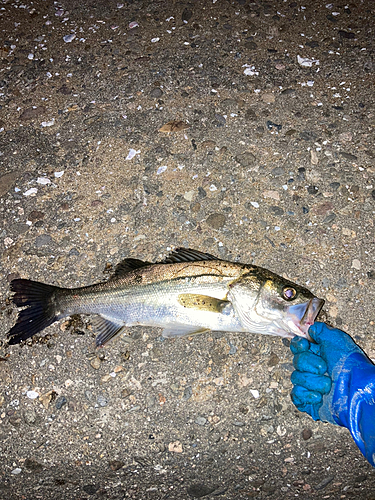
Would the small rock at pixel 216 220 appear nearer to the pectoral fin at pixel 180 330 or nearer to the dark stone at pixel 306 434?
the pectoral fin at pixel 180 330

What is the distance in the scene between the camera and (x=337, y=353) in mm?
3336

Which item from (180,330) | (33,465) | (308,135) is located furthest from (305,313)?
(33,465)

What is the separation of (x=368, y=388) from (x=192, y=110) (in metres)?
3.27

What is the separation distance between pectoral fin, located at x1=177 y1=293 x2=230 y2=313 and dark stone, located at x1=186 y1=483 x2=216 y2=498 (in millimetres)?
1585

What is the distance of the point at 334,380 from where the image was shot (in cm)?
331

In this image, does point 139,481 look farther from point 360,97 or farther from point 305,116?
point 360,97

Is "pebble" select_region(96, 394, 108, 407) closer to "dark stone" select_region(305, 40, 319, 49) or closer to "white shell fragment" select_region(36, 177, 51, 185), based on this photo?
"white shell fragment" select_region(36, 177, 51, 185)

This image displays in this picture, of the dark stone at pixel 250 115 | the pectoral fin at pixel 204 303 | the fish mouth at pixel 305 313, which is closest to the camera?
the fish mouth at pixel 305 313

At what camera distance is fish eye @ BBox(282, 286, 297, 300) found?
3049 mm

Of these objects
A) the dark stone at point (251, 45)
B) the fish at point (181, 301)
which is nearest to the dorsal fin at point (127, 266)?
the fish at point (181, 301)

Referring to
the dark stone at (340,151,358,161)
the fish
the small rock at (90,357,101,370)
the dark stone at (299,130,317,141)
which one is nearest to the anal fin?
the fish

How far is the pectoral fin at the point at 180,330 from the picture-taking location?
10.5 ft

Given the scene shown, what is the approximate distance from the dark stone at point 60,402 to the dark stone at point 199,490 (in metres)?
1.30

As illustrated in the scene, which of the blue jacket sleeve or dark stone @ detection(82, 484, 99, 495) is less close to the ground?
the blue jacket sleeve
